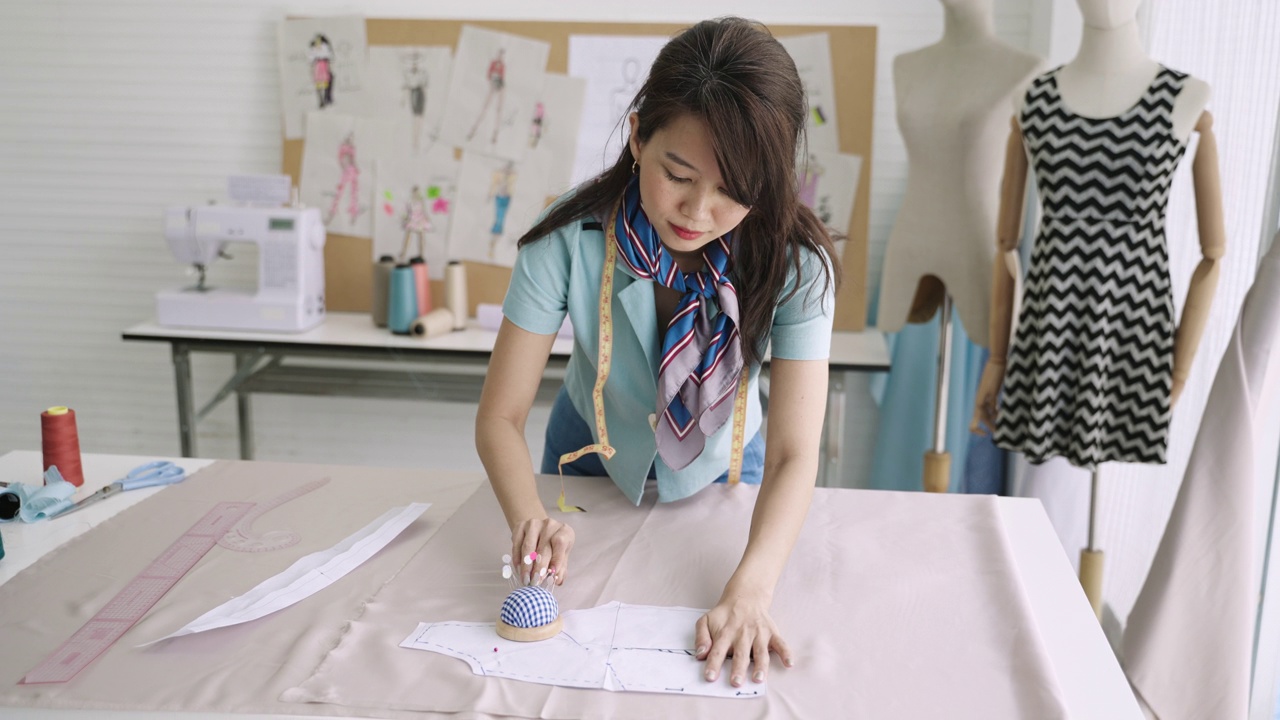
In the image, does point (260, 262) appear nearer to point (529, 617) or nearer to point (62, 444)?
point (62, 444)

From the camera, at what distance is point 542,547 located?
1.26 meters

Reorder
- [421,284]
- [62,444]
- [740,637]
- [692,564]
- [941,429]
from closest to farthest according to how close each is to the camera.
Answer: [740,637]
[692,564]
[62,444]
[941,429]
[421,284]

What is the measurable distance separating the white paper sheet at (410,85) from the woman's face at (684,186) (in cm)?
210

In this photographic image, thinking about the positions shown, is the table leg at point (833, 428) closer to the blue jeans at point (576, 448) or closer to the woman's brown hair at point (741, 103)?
the blue jeans at point (576, 448)

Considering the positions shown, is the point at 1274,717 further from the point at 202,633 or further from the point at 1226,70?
the point at 202,633

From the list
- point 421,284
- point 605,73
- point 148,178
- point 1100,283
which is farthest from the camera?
point 148,178

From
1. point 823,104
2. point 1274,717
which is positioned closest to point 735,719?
point 1274,717

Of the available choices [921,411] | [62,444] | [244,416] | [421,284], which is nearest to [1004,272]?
[921,411]

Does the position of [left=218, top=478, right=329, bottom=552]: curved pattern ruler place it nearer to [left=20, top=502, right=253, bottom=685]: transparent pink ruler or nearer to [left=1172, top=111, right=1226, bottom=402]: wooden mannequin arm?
[left=20, top=502, right=253, bottom=685]: transparent pink ruler

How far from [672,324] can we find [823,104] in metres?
1.92

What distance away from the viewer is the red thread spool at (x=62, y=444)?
5.20ft

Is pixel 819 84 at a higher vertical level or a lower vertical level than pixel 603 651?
higher

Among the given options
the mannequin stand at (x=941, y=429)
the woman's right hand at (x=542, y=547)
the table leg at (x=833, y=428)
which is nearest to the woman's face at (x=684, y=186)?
the woman's right hand at (x=542, y=547)

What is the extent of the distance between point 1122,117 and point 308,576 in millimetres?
1786
